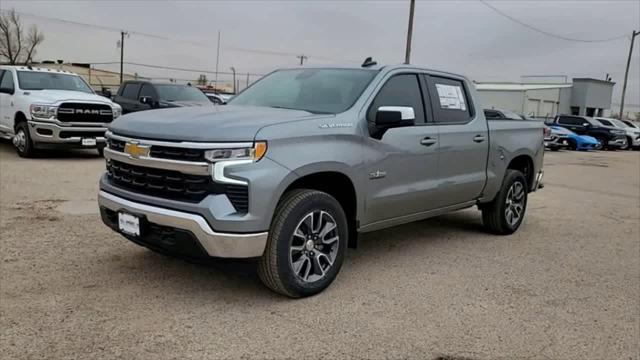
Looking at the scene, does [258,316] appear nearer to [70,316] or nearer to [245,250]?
[245,250]

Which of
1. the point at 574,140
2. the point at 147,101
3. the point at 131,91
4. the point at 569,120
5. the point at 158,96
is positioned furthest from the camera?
the point at 569,120

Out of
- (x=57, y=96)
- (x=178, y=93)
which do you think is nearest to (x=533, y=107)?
(x=178, y=93)

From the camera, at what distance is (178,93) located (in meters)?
14.3

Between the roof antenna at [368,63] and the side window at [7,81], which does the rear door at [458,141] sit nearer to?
the roof antenna at [368,63]

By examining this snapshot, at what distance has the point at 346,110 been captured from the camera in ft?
14.8

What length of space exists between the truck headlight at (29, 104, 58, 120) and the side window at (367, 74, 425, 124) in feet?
27.0

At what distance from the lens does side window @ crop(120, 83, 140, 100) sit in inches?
579

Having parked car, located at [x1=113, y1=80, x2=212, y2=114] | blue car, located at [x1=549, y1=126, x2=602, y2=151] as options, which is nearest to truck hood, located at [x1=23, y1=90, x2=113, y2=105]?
parked car, located at [x1=113, y1=80, x2=212, y2=114]

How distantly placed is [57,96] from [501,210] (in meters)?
9.05

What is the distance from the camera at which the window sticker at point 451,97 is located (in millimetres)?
5625

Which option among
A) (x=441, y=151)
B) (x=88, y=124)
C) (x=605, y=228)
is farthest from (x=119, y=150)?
(x=88, y=124)

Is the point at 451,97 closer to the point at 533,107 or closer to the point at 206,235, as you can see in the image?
the point at 206,235

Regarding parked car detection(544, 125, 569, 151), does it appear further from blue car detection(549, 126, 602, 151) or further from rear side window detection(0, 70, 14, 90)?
rear side window detection(0, 70, 14, 90)

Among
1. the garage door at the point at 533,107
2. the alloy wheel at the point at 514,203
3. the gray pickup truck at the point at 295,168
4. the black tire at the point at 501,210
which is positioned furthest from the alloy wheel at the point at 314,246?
the garage door at the point at 533,107
